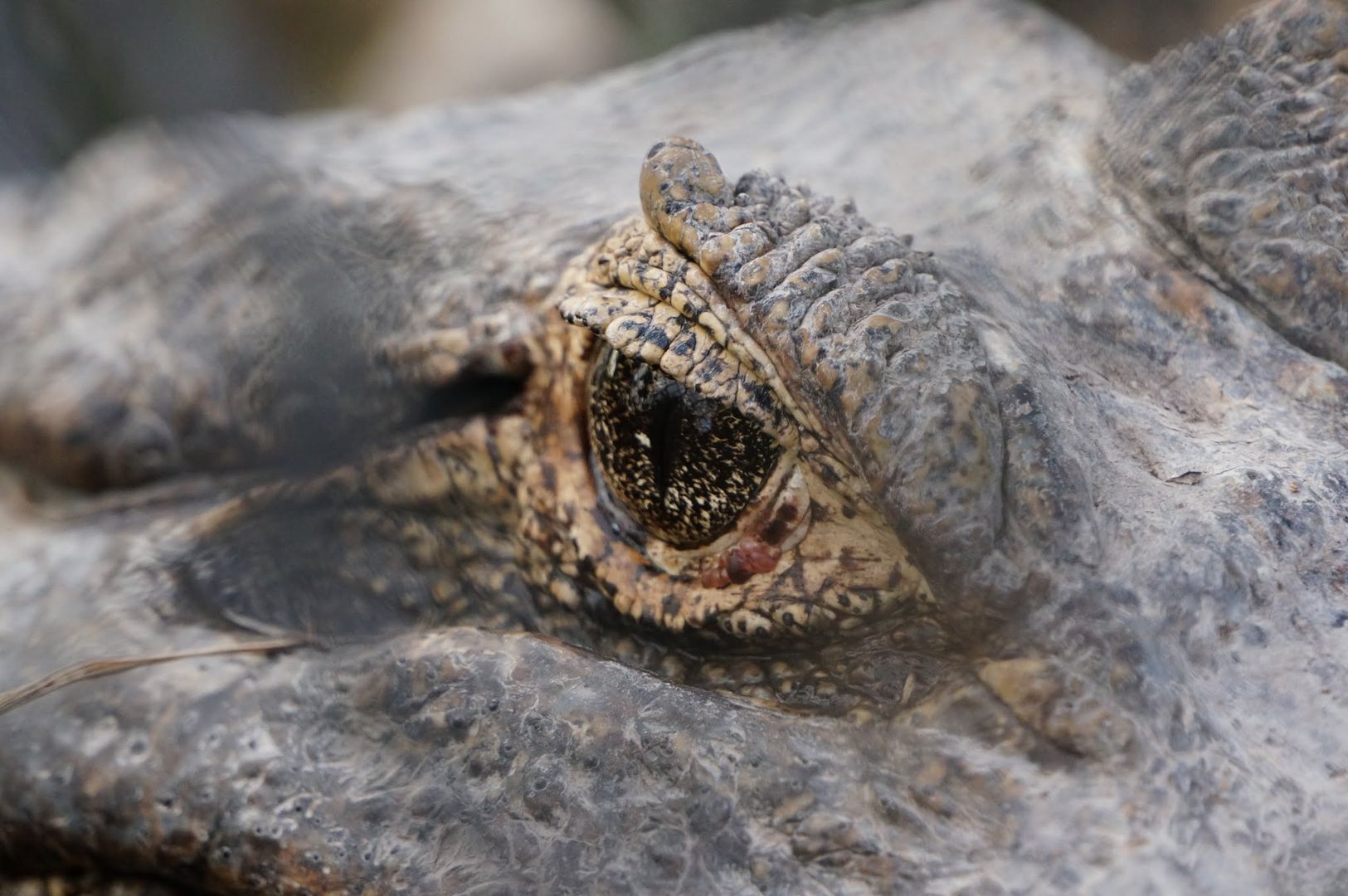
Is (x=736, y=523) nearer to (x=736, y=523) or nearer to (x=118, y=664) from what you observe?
(x=736, y=523)

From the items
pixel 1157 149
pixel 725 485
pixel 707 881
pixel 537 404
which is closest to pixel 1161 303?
pixel 1157 149

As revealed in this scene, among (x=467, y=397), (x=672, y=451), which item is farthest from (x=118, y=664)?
(x=672, y=451)

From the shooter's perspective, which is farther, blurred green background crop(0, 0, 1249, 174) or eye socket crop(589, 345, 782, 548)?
eye socket crop(589, 345, 782, 548)

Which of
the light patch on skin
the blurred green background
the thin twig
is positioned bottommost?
the thin twig

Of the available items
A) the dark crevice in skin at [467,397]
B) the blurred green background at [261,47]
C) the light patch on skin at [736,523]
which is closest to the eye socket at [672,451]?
the light patch on skin at [736,523]

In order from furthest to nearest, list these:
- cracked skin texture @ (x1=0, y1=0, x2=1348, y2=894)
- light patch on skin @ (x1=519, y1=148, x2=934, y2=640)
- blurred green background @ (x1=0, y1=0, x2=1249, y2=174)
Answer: light patch on skin @ (x1=519, y1=148, x2=934, y2=640)
cracked skin texture @ (x1=0, y1=0, x2=1348, y2=894)
blurred green background @ (x1=0, y1=0, x2=1249, y2=174)

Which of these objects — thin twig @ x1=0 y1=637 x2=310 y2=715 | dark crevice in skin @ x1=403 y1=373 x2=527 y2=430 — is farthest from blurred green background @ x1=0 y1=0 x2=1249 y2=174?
thin twig @ x1=0 y1=637 x2=310 y2=715

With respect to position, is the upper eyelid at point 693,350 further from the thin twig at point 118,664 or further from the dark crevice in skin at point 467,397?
the thin twig at point 118,664

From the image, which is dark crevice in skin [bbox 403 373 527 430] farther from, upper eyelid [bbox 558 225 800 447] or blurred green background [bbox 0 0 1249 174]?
blurred green background [bbox 0 0 1249 174]
